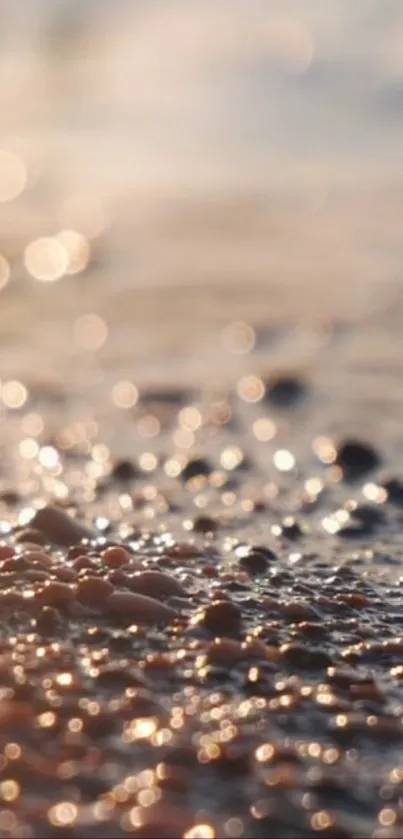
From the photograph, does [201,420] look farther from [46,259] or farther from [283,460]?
[46,259]

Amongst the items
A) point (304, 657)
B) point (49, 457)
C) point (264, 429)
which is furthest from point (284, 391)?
point (304, 657)

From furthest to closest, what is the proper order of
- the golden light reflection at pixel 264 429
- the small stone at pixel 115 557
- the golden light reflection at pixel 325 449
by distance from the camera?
1. the golden light reflection at pixel 264 429
2. the golden light reflection at pixel 325 449
3. the small stone at pixel 115 557

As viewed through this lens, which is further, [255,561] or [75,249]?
[75,249]

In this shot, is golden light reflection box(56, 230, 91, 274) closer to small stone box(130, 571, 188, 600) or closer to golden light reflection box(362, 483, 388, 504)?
golden light reflection box(362, 483, 388, 504)

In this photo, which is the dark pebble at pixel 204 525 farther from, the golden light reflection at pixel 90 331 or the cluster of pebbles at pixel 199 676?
the golden light reflection at pixel 90 331

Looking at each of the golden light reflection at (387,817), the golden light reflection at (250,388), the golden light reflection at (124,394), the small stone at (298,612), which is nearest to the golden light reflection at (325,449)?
the golden light reflection at (250,388)

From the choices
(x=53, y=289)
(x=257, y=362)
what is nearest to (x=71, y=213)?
(x=53, y=289)

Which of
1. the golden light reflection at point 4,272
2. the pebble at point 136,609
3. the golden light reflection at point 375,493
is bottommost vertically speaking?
the pebble at point 136,609
